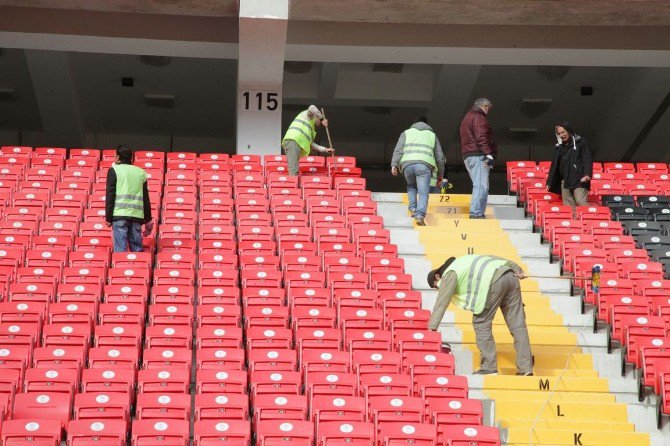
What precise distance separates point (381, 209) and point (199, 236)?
293 cm

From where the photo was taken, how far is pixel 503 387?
11.9 m

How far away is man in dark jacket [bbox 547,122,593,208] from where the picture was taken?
54.2ft

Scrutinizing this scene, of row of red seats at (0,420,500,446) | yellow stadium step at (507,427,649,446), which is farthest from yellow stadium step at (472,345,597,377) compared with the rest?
row of red seats at (0,420,500,446)

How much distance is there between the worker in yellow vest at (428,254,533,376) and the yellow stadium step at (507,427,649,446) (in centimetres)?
112

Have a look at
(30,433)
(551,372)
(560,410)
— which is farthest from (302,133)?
(30,433)

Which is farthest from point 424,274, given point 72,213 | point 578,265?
point 72,213

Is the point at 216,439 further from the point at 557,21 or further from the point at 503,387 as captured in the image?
the point at 557,21

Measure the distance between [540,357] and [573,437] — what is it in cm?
171

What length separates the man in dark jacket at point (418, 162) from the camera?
1625 cm

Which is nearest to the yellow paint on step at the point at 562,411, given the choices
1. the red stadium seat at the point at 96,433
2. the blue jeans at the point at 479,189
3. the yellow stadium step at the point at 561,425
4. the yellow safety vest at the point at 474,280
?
the yellow stadium step at the point at 561,425

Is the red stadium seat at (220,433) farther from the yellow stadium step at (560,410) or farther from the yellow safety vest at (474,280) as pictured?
the yellow safety vest at (474,280)

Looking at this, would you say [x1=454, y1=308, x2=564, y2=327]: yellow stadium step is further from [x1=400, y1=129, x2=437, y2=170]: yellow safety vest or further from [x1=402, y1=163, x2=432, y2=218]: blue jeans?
[x1=400, y1=129, x2=437, y2=170]: yellow safety vest

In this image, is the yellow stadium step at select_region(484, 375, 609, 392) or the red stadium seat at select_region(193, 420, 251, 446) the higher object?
the yellow stadium step at select_region(484, 375, 609, 392)

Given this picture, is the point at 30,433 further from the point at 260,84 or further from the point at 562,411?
the point at 260,84
